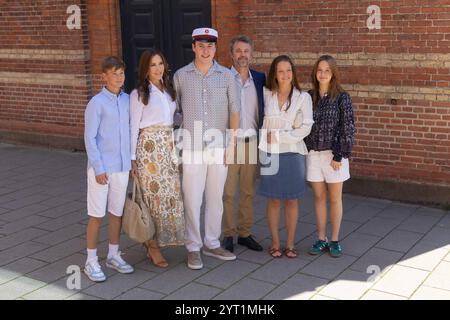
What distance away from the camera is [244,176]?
5363 millimetres

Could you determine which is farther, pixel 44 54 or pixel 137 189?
pixel 44 54

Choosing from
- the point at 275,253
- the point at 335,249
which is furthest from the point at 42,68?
the point at 335,249

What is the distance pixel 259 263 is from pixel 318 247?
59 cm

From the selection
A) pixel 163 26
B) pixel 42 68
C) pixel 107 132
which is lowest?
pixel 107 132

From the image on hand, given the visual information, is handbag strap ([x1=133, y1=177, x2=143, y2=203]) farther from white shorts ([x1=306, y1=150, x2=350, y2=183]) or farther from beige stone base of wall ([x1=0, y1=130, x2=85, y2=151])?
beige stone base of wall ([x1=0, y1=130, x2=85, y2=151])

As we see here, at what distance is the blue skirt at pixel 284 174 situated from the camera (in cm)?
504

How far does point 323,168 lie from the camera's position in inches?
203

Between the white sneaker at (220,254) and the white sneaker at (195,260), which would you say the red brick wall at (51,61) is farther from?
the white sneaker at (195,260)

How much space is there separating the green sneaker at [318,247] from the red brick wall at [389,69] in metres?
1.96

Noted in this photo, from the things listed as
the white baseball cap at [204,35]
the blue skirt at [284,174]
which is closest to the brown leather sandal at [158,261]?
the blue skirt at [284,174]

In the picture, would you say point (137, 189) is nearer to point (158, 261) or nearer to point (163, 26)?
point (158, 261)

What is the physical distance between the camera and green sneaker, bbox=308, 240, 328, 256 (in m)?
5.34

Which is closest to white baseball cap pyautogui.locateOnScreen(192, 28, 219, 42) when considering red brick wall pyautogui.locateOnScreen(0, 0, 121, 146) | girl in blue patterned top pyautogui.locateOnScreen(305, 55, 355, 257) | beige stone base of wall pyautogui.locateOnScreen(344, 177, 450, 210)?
girl in blue patterned top pyautogui.locateOnScreen(305, 55, 355, 257)

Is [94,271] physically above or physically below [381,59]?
below
